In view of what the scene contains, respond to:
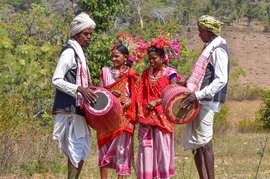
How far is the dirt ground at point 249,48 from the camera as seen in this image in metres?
41.1

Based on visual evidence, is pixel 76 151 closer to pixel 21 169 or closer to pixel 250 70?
pixel 21 169

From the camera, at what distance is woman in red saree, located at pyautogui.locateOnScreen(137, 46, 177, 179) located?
544 cm

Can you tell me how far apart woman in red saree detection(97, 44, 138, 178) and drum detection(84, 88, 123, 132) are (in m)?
0.59

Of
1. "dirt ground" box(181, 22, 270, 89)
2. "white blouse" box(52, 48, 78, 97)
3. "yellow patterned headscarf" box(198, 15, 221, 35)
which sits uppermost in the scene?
"yellow patterned headscarf" box(198, 15, 221, 35)

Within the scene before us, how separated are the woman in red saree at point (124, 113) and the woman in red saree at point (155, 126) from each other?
0.12 metres

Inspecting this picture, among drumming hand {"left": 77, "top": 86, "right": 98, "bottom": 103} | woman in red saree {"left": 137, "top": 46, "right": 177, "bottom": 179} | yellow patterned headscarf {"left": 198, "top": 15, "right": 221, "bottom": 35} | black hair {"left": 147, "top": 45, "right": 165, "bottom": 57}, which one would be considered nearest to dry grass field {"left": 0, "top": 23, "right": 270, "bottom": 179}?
woman in red saree {"left": 137, "top": 46, "right": 177, "bottom": 179}

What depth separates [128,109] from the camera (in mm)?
5594

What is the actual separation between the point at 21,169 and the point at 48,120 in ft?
11.1

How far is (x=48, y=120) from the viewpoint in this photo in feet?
32.1

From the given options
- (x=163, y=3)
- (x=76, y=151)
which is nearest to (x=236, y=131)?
(x=76, y=151)

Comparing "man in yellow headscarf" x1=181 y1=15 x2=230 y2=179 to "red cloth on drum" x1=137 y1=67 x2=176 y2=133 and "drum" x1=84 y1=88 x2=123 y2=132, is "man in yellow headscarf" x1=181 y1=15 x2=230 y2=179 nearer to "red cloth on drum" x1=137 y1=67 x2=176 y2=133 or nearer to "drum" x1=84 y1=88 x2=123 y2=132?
"red cloth on drum" x1=137 y1=67 x2=176 y2=133

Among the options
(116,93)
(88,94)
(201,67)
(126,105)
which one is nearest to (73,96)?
(88,94)

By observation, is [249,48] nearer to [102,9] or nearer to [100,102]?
[102,9]

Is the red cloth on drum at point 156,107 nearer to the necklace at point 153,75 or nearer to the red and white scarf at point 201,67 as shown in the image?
the necklace at point 153,75
